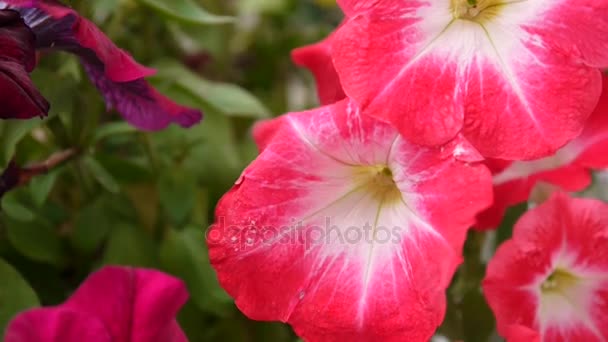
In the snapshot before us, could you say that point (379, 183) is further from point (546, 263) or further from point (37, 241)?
point (37, 241)

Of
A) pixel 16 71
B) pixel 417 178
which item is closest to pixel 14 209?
pixel 16 71

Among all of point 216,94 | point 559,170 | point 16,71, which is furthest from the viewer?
point 216,94

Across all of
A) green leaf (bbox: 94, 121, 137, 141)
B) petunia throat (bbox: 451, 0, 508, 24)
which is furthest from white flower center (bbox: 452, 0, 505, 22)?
green leaf (bbox: 94, 121, 137, 141)

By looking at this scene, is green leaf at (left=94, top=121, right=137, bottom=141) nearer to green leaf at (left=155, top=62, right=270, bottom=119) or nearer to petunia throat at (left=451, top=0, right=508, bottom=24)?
green leaf at (left=155, top=62, right=270, bottom=119)

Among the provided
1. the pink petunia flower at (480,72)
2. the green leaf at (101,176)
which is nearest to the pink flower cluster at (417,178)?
the pink petunia flower at (480,72)

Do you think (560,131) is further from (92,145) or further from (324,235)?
(92,145)
